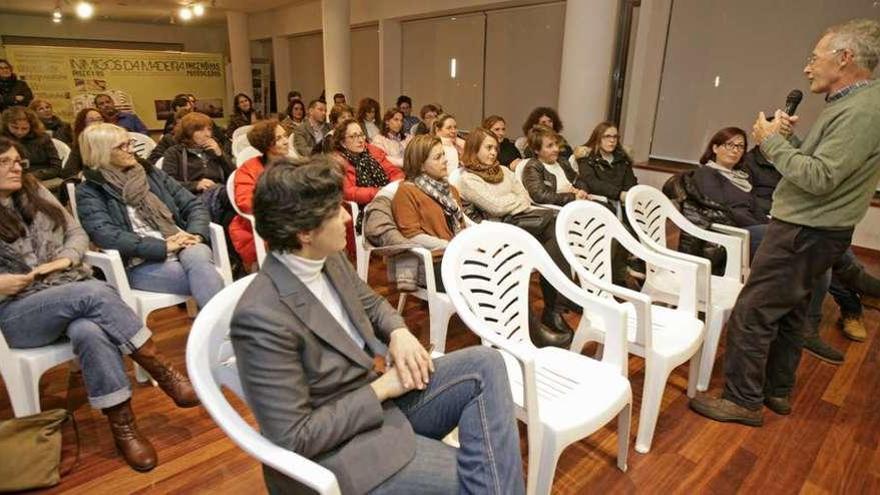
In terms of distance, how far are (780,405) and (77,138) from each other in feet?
14.2

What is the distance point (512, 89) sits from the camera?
6289 millimetres

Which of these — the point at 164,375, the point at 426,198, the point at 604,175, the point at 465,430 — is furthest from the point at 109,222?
the point at 604,175

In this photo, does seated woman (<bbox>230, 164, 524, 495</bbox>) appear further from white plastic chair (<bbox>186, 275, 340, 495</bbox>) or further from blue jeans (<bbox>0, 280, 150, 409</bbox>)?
blue jeans (<bbox>0, 280, 150, 409</bbox>)

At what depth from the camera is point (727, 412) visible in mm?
2080

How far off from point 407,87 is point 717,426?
691 cm

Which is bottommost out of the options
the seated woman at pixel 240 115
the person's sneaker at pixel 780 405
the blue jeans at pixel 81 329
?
the person's sneaker at pixel 780 405

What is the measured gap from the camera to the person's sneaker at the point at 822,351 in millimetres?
2582

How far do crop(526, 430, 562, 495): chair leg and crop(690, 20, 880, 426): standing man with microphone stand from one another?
1039 mm

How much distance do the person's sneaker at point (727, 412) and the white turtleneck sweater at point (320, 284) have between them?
1.59m

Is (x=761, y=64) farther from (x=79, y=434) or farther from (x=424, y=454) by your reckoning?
(x=79, y=434)

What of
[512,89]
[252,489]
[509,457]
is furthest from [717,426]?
[512,89]

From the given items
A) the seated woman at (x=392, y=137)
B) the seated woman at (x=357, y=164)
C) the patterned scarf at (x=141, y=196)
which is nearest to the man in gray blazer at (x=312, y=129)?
the seated woman at (x=392, y=137)

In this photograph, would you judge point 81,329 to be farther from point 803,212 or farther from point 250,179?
point 803,212

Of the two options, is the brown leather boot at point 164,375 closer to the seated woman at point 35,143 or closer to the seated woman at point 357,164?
the seated woman at point 357,164
